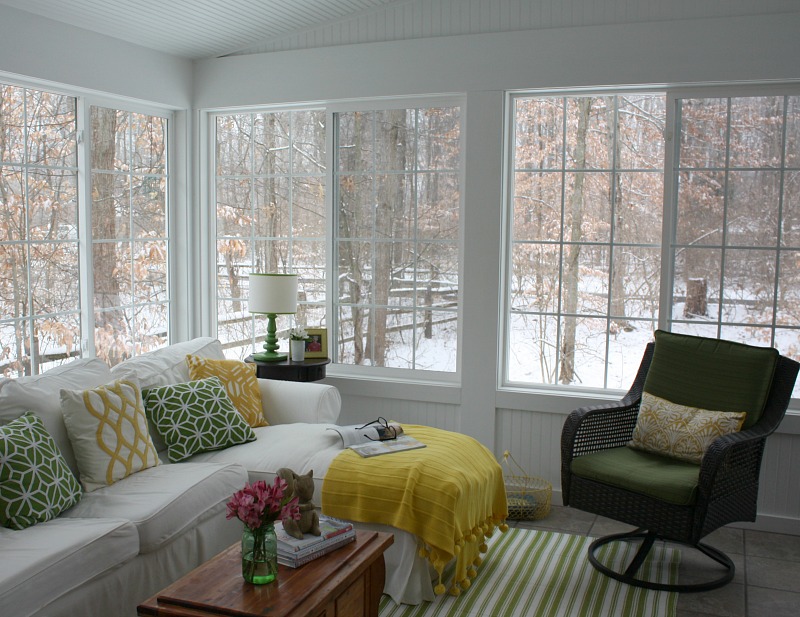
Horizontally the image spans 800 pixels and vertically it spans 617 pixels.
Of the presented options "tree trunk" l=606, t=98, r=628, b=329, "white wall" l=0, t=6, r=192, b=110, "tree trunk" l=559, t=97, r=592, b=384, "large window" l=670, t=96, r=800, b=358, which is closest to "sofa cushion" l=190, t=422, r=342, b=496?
"tree trunk" l=559, t=97, r=592, b=384

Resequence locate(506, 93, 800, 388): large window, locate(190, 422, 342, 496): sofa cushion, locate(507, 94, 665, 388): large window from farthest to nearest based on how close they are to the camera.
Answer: locate(507, 94, 665, 388): large window, locate(506, 93, 800, 388): large window, locate(190, 422, 342, 496): sofa cushion

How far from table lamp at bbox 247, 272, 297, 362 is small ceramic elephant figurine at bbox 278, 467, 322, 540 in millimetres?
2034

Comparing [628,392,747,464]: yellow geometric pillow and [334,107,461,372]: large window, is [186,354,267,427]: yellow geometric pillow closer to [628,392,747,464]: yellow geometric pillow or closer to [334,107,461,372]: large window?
[334,107,461,372]: large window

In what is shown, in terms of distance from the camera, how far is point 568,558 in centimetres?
375

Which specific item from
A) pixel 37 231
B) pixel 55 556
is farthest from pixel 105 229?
pixel 55 556

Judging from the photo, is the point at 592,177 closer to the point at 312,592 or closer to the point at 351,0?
the point at 351,0

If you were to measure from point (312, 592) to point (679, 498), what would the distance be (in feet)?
5.23

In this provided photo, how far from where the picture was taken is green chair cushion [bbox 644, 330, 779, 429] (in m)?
3.62

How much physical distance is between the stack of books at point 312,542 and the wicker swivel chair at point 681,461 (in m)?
1.24

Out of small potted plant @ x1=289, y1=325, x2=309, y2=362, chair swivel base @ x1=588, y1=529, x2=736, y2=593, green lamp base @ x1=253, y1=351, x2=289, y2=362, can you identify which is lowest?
chair swivel base @ x1=588, y1=529, x2=736, y2=593

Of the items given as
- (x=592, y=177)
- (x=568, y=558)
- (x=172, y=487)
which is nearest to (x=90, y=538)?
(x=172, y=487)

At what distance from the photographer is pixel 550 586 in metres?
3.46

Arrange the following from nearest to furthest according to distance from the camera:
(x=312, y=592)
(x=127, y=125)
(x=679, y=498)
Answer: (x=312, y=592)
(x=679, y=498)
(x=127, y=125)

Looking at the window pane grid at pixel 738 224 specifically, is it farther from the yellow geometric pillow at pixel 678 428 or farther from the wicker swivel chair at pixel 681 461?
the yellow geometric pillow at pixel 678 428
